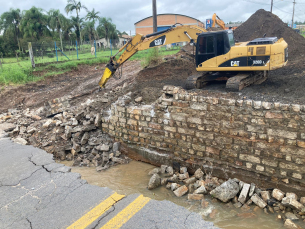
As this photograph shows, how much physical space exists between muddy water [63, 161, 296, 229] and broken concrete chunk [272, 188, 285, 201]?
370mm

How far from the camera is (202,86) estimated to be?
8359mm

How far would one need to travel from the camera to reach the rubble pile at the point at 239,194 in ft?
14.9

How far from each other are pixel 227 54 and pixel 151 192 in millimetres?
4577

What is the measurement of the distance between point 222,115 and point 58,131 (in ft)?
18.4

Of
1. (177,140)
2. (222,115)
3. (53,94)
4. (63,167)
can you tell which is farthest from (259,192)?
(53,94)

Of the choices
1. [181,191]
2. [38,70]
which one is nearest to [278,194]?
[181,191]

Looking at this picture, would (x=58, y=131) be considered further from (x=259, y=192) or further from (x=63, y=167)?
(x=259, y=192)

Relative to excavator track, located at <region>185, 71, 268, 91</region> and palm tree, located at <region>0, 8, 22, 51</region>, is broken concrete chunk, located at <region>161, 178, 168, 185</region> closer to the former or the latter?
excavator track, located at <region>185, 71, 268, 91</region>

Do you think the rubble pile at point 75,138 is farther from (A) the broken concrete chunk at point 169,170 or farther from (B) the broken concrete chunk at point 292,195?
(B) the broken concrete chunk at point 292,195

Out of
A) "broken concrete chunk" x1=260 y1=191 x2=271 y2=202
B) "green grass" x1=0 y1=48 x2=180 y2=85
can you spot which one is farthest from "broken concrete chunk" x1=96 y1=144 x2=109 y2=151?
"green grass" x1=0 y1=48 x2=180 y2=85

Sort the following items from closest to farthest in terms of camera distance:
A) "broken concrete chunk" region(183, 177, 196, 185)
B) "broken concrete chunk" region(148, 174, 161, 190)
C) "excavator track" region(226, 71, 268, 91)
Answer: "broken concrete chunk" region(148, 174, 161, 190) → "broken concrete chunk" region(183, 177, 196, 185) → "excavator track" region(226, 71, 268, 91)

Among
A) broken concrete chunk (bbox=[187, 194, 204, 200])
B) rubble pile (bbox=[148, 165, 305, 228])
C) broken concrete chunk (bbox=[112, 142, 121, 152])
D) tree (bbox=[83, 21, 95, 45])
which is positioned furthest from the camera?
tree (bbox=[83, 21, 95, 45])

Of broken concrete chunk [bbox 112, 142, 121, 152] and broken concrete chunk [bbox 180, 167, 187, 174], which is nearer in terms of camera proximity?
broken concrete chunk [bbox 180, 167, 187, 174]

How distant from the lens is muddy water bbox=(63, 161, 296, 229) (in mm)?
4422
